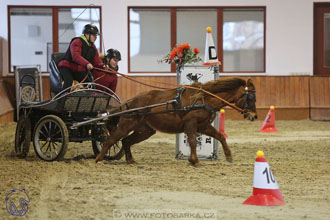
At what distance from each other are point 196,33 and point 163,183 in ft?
38.2

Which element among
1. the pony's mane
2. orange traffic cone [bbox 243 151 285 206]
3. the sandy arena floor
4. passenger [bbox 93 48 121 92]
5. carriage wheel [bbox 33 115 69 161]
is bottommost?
the sandy arena floor

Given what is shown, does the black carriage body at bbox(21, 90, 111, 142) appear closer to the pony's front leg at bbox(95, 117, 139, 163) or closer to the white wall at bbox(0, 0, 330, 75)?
the pony's front leg at bbox(95, 117, 139, 163)

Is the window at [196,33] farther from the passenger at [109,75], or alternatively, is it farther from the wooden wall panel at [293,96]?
the passenger at [109,75]

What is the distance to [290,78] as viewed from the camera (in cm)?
1816

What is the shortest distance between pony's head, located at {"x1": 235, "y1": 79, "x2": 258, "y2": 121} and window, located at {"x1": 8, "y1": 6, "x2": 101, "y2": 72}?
9.91 m

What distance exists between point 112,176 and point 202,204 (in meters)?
2.06

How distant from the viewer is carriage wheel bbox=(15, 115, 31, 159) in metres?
9.51

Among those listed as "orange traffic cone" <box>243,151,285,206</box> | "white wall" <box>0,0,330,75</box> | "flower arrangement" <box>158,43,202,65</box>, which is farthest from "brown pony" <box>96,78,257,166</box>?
"white wall" <box>0,0,330,75</box>

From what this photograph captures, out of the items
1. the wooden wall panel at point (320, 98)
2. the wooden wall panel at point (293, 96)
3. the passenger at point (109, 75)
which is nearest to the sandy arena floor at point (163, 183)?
the passenger at point (109, 75)

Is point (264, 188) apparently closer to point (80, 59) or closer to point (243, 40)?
point (80, 59)

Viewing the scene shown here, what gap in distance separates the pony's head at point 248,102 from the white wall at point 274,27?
9.80 meters

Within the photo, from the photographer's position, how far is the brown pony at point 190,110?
8.53m

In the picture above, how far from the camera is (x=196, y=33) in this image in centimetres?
1841

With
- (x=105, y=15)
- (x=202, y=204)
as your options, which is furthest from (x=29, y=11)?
(x=202, y=204)
